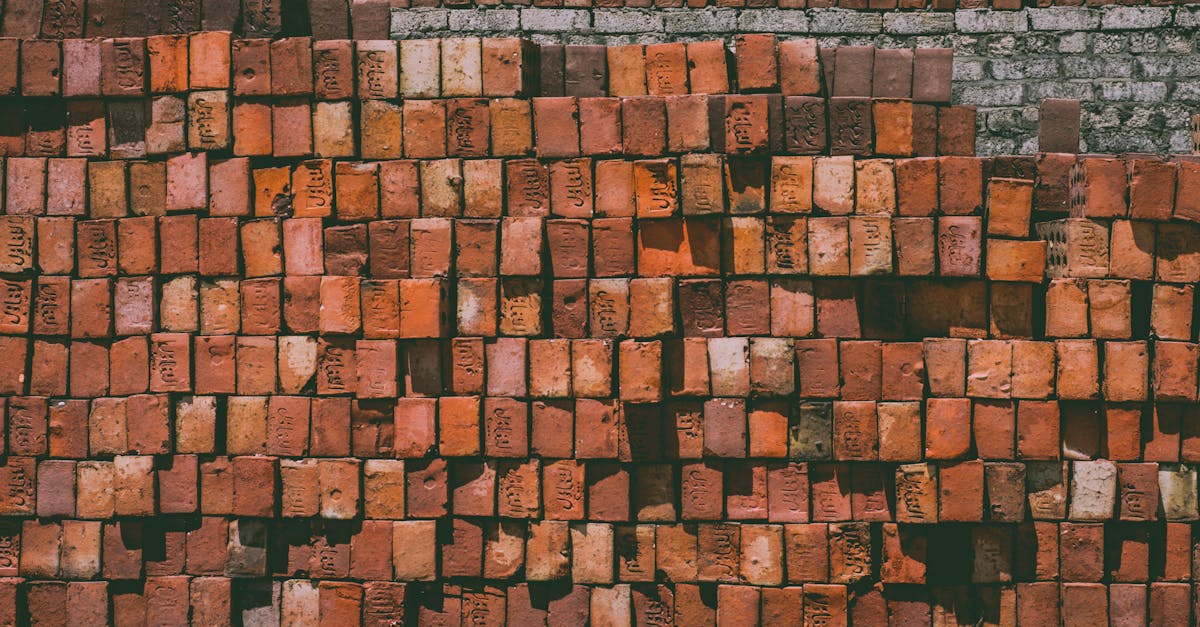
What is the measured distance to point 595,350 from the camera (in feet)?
12.4

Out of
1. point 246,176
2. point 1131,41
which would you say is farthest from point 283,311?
point 1131,41

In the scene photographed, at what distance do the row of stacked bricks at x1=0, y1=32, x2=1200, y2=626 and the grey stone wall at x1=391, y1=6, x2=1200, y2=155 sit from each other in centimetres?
132

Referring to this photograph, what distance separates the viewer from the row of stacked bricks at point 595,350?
3.79m

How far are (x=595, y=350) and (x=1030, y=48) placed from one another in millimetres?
3537

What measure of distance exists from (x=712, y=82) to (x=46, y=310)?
11.2 feet

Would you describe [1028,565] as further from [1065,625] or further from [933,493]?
[933,493]

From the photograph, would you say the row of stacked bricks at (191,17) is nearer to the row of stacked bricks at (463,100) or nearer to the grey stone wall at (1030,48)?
the row of stacked bricks at (463,100)

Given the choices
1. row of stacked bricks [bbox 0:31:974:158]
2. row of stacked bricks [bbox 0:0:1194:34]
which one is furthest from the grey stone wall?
row of stacked bricks [bbox 0:0:1194:34]

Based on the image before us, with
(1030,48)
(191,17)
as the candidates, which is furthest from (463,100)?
(1030,48)

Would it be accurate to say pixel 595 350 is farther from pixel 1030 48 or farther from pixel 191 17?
pixel 1030 48

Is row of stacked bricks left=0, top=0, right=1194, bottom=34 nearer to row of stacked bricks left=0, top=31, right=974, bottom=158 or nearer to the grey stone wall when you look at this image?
row of stacked bricks left=0, top=31, right=974, bottom=158

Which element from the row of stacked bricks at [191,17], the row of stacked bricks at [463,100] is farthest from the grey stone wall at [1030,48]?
the row of stacked bricks at [191,17]

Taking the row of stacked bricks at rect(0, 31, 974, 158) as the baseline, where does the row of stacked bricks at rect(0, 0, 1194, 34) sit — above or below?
above

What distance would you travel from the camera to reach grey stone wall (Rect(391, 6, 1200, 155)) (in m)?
5.06
